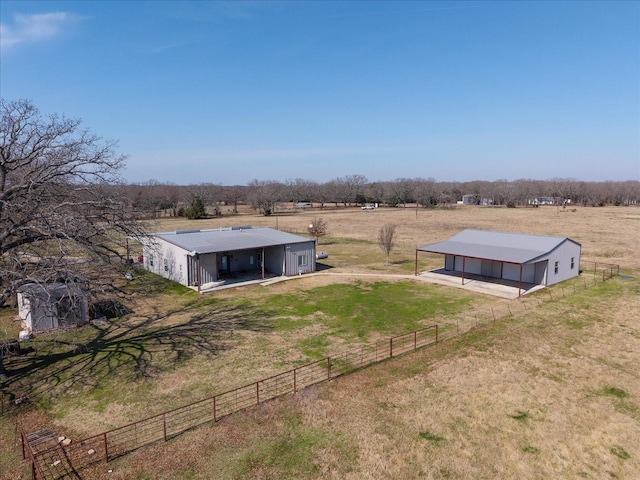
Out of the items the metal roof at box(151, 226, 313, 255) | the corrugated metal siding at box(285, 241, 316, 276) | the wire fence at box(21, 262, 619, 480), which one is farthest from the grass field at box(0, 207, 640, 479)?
the corrugated metal siding at box(285, 241, 316, 276)

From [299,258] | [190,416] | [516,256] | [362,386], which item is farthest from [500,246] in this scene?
[190,416]

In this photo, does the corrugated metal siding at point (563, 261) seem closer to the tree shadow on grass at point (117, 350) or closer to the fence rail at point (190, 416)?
the fence rail at point (190, 416)

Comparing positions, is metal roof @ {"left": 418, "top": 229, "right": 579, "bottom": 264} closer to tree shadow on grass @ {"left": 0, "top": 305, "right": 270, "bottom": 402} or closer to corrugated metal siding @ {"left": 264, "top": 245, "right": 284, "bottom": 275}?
corrugated metal siding @ {"left": 264, "top": 245, "right": 284, "bottom": 275}

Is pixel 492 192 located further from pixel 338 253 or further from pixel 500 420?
pixel 500 420

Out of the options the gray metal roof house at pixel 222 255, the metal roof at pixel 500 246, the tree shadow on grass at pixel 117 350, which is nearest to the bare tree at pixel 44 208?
the tree shadow on grass at pixel 117 350

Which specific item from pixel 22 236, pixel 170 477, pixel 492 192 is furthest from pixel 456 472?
pixel 492 192
